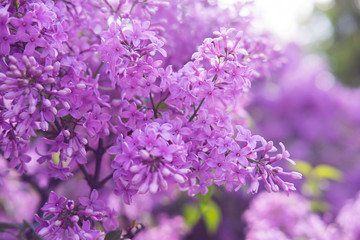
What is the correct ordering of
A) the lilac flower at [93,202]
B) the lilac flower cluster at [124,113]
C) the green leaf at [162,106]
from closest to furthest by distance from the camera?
the lilac flower cluster at [124,113] → the lilac flower at [93,202] → the green leaf at [162,106]

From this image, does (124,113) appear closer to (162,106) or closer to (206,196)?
(162,106)

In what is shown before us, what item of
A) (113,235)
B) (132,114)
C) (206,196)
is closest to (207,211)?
(206,196)

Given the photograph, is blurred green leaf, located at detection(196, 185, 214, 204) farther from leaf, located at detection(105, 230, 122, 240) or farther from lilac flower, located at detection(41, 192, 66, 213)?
lilac flower, located at detection(41, 192, 66, 213)

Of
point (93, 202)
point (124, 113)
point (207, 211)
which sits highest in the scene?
point (124, 113)

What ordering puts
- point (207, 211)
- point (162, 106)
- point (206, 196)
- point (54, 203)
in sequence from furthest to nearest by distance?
point (207, 211) < point (206, 196) < point (162, 106) < point (54, 203)

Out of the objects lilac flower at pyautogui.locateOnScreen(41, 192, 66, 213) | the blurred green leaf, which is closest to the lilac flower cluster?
lilac flower at pyautogui.locateOnScreen(41, 192, 66, 213)

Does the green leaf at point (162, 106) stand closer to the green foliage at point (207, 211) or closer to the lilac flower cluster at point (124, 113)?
the lilac flower cluster at point (124, 113)

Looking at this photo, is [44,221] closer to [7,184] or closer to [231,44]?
[231,44]

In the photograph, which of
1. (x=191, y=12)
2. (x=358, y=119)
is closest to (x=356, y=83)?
(x=358, y=119)

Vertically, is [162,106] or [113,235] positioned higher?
[162,106]

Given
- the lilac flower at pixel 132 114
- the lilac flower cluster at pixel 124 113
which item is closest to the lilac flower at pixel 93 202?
the lilac flower cluster at pixel 124 113

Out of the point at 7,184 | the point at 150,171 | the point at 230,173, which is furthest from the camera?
the point at 7,184
